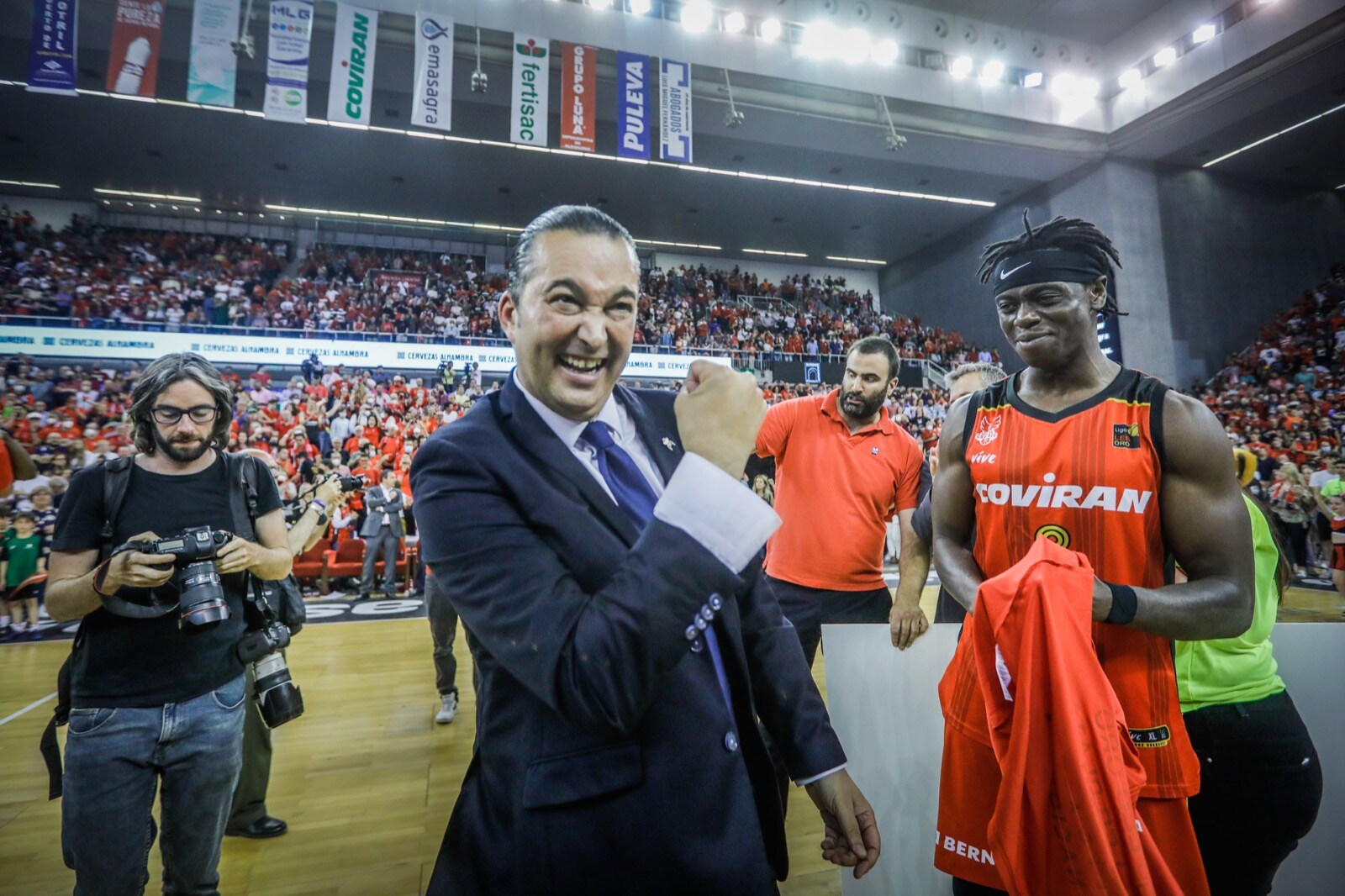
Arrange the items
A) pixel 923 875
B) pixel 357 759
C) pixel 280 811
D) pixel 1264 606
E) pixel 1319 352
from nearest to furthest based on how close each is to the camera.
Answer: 1. pixel 1264 606
2. pixel 923 875
3. pixel 280 811
4. pixel 357 759
5. pixel 1319 352

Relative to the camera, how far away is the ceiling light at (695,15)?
12.1m

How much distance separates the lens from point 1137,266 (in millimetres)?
15633

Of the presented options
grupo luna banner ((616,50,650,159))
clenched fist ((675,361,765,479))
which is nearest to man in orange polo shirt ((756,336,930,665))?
clenched fist ((675,361,765,479))

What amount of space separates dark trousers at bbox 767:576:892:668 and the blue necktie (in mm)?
2020

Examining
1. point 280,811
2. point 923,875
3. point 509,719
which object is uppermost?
point 509,719

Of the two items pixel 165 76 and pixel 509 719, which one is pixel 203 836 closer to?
pixel 509 719

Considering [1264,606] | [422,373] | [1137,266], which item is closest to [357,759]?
[1264,606]

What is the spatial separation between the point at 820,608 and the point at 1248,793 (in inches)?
62.4

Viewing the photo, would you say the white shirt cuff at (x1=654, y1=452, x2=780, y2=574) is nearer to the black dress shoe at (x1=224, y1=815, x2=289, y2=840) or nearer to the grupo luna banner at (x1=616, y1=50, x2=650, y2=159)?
the black dress shoe at (x1=224, y1=815, x2=289, y2=840)

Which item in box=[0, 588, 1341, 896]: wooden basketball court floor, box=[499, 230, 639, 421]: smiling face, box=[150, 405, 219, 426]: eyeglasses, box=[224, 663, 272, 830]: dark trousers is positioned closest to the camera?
box=[499, 230, 639, 421]: smiling face

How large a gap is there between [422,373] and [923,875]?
570 inches

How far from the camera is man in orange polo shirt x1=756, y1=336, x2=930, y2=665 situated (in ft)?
9.78

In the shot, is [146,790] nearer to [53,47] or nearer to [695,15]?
[53,47]

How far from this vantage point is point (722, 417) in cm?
86
